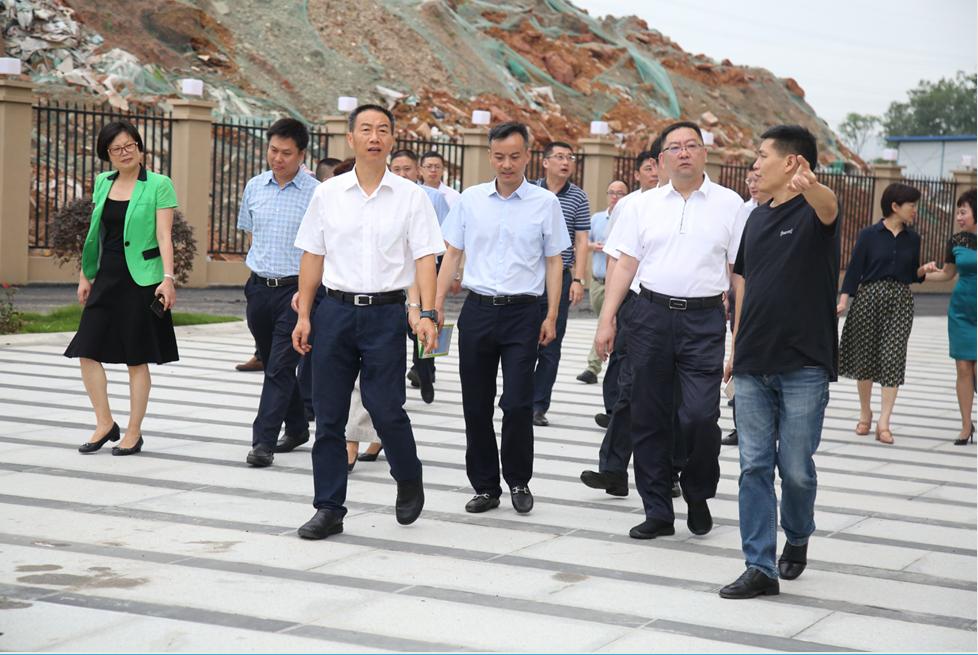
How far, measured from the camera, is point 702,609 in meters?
5.19

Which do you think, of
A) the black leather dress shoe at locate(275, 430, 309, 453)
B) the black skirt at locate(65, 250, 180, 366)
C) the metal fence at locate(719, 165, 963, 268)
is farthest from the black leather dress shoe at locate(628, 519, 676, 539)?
the metal fence at locate(719, 165, 963, 268)

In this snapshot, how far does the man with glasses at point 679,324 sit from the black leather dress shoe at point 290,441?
249 centimetres

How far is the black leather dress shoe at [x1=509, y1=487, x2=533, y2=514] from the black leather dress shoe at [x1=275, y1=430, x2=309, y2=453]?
77.9 inches

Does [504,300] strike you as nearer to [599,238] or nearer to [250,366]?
[250,366]

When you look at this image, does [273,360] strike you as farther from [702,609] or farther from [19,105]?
[19,105]

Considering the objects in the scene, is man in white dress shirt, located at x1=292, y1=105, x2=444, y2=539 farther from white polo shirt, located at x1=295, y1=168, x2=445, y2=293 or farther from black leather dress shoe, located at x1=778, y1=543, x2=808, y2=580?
black leather dress shoe, located at x1=778, y1=543, x2=808, y2=580

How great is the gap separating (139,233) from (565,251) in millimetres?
3078

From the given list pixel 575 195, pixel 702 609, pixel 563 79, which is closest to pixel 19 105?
pixel 575 195

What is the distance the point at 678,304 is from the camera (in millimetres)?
6418

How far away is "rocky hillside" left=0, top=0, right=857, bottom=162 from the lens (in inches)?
1280

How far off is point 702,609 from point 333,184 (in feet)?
8.58

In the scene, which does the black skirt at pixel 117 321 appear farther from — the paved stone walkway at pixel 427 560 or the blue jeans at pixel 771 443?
the blue jeans at pixel 771 443

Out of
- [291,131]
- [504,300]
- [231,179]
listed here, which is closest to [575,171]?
[231,179]

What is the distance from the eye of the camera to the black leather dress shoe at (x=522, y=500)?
22.4ft
